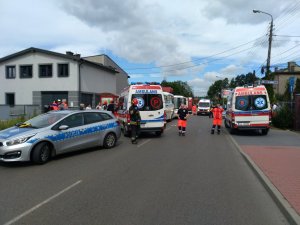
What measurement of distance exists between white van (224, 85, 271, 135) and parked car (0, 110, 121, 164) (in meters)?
7.87

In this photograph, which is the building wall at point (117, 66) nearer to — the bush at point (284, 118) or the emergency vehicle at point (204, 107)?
the emergency vehicle at point (204, 107)

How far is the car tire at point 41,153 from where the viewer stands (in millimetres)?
9625

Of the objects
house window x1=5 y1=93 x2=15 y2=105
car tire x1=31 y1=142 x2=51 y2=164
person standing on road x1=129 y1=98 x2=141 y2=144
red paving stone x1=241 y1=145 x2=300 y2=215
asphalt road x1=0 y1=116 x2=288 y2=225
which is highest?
house window x1=5 y1=93 x2=15 y2=105

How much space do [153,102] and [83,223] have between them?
12327 millimetres

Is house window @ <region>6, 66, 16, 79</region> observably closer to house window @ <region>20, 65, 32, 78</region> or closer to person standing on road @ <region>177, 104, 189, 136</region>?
house window @ <region>20, 65, 32, 78</region>

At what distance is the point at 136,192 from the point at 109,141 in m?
6.40

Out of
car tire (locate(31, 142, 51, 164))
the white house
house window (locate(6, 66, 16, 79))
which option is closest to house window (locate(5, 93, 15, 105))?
the white house

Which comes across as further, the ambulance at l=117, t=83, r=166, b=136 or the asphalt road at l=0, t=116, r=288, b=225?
the ambulance at l=117, t=83, r=166, b=136

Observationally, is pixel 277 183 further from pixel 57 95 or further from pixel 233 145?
pixel 57 95

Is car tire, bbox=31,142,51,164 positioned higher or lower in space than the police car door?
lower

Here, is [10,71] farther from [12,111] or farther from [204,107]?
[204,107]

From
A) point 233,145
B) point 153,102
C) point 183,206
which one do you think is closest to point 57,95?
point 153,102

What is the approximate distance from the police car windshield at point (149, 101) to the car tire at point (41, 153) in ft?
24.2

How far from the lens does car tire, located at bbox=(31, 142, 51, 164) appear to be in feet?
31.6
